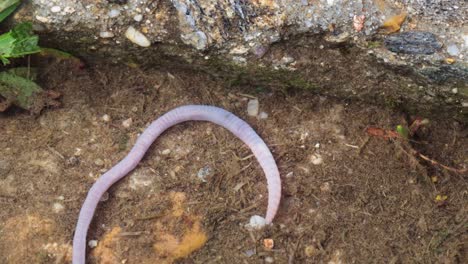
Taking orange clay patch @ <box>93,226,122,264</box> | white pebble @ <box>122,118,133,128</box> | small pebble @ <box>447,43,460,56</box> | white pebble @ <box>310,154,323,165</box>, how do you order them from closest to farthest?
small pebble @ <box>447,43,460,56</box> < orange clay patch @ <box>93,226,122,264</box> < white pebble @ <box>310,154,323,165</box> < white pebble @ <box>122,118,133,128</box>

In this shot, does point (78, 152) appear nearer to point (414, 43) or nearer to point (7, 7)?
point (7, 7)

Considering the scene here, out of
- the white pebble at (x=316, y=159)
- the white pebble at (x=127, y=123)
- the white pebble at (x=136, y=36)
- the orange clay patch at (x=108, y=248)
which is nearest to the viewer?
the orange clay patch at (x=108, y=248)

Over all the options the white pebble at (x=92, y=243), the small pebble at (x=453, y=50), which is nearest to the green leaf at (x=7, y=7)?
the white pebble at (x=92, y=243)

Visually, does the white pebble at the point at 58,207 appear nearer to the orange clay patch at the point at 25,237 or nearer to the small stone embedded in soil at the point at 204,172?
the orange clay patch at the point at 25,237

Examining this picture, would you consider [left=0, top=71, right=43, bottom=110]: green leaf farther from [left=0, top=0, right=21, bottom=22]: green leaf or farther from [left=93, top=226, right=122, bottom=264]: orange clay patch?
[left=93, top=226, right=122, bottom=264]: orange clay patch

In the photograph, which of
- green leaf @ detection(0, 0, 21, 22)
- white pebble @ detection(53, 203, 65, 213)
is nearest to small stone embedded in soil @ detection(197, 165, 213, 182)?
white pebble @ detection(53, 203, 65, 213)

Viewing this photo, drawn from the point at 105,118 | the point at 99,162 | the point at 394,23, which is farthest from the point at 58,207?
the point at 394,23
